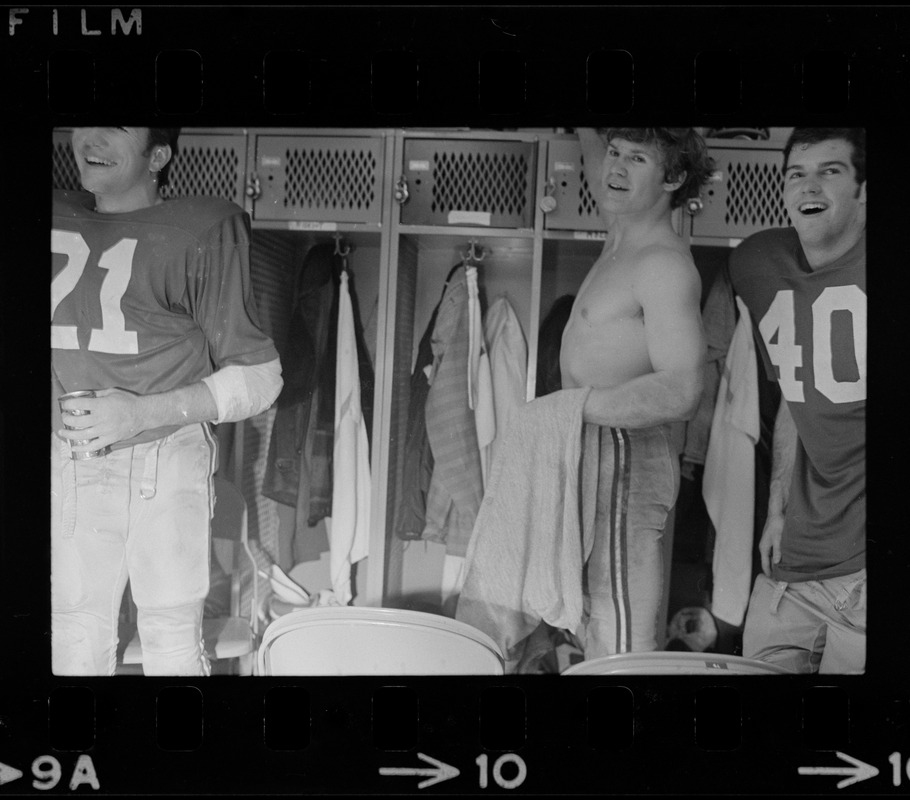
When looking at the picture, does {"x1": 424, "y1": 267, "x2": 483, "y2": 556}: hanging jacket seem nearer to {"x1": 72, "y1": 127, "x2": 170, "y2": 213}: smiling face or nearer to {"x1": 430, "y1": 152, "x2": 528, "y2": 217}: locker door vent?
{"x1": 430, "y1": 152, "x2": 528, "y2": 217}: locker door vent

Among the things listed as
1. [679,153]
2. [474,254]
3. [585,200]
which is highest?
[679,153]

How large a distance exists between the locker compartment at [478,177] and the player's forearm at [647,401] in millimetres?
408

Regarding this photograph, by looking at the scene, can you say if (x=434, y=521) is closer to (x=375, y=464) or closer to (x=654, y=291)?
(x=375, y=464)

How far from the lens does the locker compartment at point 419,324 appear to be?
1.67 m

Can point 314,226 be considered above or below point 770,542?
above

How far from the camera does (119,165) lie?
1.67 meters
